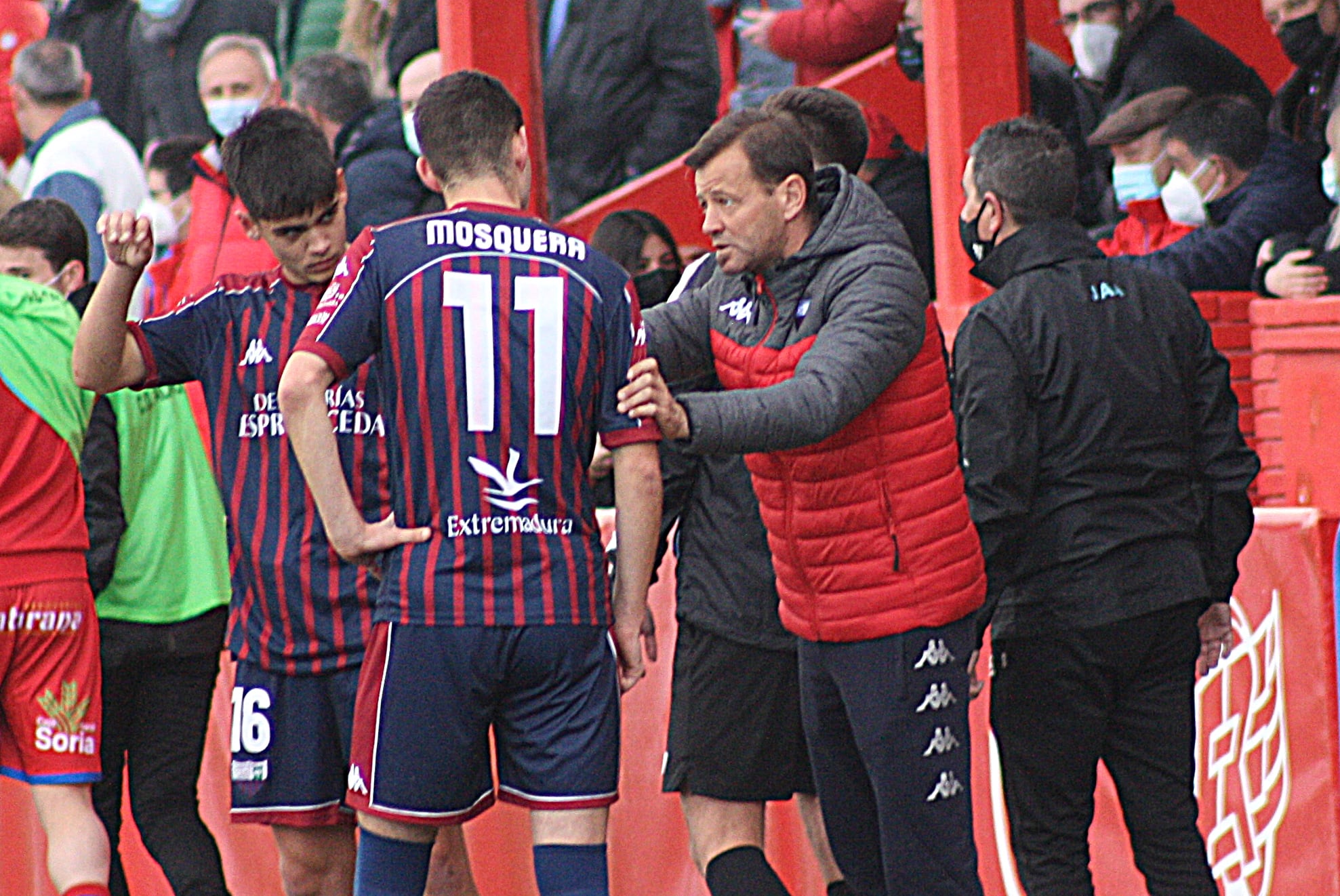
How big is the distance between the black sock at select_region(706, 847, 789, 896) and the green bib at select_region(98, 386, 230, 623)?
1634mm

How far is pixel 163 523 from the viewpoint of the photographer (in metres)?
4.90

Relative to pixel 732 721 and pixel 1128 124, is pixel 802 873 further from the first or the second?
pixel 1128 124

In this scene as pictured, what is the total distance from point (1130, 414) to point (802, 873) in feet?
6.18

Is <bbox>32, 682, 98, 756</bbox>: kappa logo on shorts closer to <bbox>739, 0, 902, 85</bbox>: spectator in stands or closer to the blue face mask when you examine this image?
<bbox>739, 0, 902, 85</bbox>: spectator in stands

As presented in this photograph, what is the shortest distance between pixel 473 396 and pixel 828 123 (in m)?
1.19

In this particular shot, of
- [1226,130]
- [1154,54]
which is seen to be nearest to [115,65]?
[1154,54]

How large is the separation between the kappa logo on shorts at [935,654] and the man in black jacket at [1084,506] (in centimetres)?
21

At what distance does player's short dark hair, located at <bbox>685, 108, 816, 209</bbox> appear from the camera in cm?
346

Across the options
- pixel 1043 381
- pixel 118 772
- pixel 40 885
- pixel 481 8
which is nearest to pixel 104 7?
pixel 481 8

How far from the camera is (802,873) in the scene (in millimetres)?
5043

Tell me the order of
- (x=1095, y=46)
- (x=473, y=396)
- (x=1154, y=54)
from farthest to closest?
1. (x=1095, y=46)
2. (x=1154, y=54)
3. (x=473, y=396)

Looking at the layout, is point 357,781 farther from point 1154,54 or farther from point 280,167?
point 1154,54

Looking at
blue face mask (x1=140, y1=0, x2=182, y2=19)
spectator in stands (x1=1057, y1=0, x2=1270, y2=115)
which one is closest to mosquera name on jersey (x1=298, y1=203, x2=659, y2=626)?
spectator in stands (x1=1057, y1=0, x2=1270, y2=115)

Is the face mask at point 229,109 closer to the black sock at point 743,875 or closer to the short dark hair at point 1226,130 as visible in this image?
the short dark hair at point 1226,130
